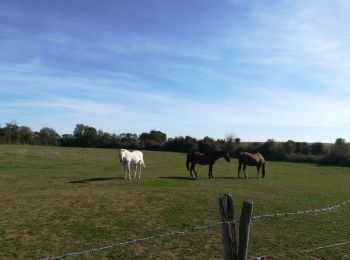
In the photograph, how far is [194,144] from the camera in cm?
6538

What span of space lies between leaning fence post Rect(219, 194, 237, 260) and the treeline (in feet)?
165

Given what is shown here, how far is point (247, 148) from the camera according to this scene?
210ft

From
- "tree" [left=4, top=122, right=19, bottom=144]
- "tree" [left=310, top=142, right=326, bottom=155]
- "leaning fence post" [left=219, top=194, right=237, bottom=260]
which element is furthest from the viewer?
"tree" [left=4, top=122, right=19, bottom=144]

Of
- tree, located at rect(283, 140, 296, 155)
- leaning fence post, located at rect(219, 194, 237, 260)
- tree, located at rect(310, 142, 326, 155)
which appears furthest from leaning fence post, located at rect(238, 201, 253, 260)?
tree, located at rect(310, 142, 326, 155)

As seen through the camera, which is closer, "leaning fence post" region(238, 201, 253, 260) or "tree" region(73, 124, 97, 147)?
"leaning fence post" region(238, 201, 253, 260)

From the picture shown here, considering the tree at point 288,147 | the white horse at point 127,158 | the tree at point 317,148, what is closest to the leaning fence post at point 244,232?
the white horse at point 127,158

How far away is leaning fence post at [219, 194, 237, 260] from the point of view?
5.70 metres

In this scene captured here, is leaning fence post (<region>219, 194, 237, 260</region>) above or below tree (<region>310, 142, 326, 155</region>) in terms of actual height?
below

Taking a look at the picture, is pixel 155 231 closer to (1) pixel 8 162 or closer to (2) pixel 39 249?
(2) pixel 39 249

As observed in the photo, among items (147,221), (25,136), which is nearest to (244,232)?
(147,221)

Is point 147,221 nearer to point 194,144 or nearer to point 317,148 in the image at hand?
point 194,144

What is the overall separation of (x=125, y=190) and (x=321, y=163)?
137 ft

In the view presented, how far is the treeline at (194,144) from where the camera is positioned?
55.8 metres

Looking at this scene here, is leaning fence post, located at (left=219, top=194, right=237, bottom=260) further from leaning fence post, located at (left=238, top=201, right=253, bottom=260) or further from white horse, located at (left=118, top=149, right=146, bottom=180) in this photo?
white horse, located at (left=118, top=149, right=146, bottom=180)
